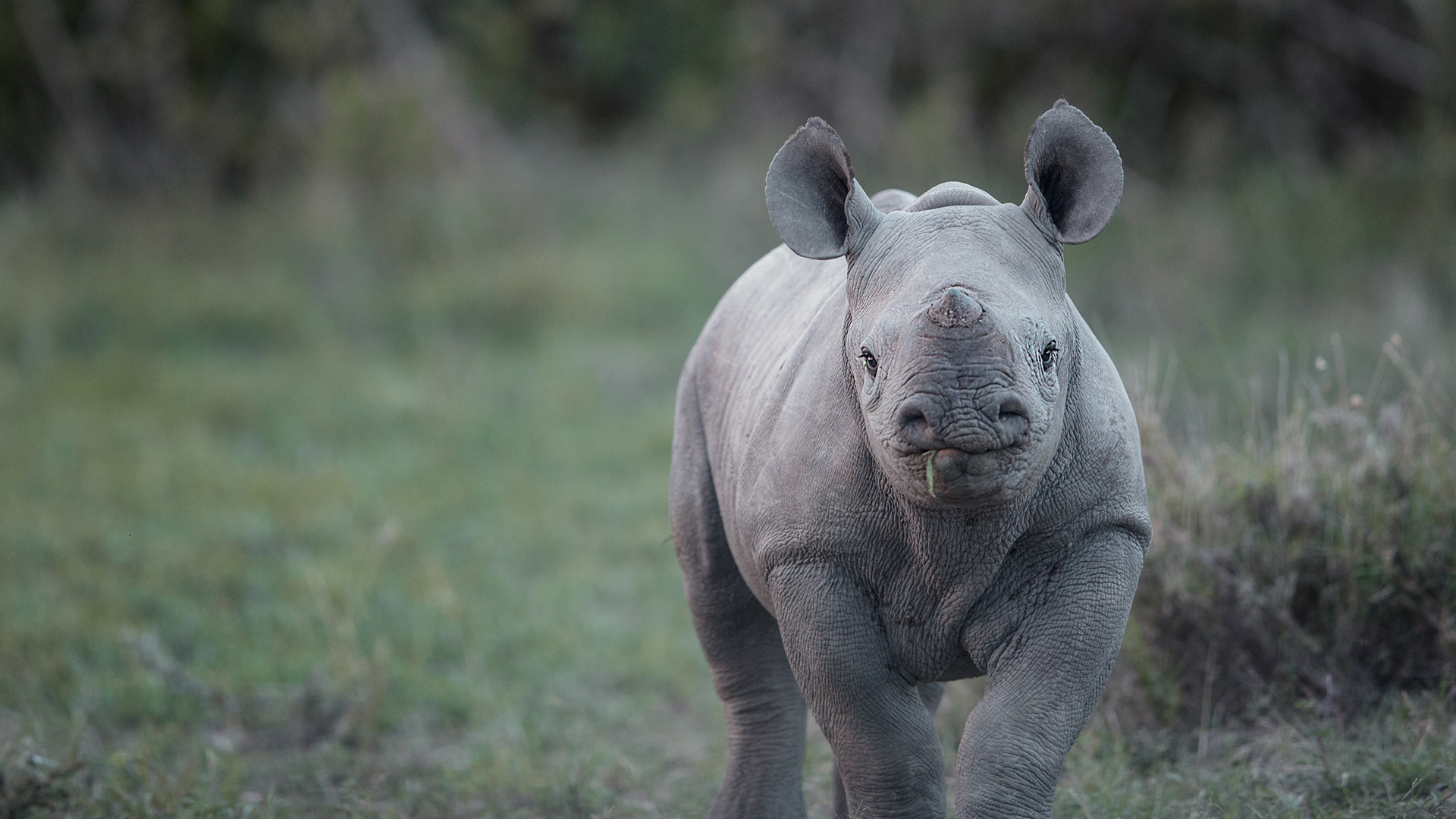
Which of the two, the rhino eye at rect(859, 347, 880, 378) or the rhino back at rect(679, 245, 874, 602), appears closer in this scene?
the rhino eye at rect(859, 347, 880, 378)

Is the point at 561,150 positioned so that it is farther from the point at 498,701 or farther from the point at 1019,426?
the point at 1019,426

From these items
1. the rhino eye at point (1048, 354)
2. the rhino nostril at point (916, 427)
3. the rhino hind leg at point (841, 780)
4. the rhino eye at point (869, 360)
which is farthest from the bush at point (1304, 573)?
the rhino nostril at point (916, 427)

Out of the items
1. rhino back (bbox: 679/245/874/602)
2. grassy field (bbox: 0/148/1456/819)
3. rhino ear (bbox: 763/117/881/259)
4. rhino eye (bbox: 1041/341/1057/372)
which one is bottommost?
grassy field (bbox: 0/148/1456/819)

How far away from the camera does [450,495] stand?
26.6 feet

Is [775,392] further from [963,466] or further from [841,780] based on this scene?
[841,780]

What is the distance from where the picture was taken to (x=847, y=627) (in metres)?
2.90

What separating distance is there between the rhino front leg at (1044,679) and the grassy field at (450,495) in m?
1.02

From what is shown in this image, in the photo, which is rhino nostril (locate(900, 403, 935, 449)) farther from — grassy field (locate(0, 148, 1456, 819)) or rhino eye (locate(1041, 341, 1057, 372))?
grassy field (locate(0, 148, 1456, 819))

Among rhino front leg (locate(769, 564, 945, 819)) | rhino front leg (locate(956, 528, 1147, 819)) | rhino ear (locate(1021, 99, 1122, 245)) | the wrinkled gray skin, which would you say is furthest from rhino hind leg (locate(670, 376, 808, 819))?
rhino ear (locate(1021, 99, 1122, 245))

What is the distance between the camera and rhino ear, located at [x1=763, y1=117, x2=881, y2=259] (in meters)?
2.92

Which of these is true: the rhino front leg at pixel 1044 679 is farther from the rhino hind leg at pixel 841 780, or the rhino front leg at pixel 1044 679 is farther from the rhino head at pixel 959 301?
the rhino hind leg at pixel 841 780

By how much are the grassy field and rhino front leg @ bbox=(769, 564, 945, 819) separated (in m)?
0.97

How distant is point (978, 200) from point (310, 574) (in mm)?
4750

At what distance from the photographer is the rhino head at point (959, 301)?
2385 millimetres
